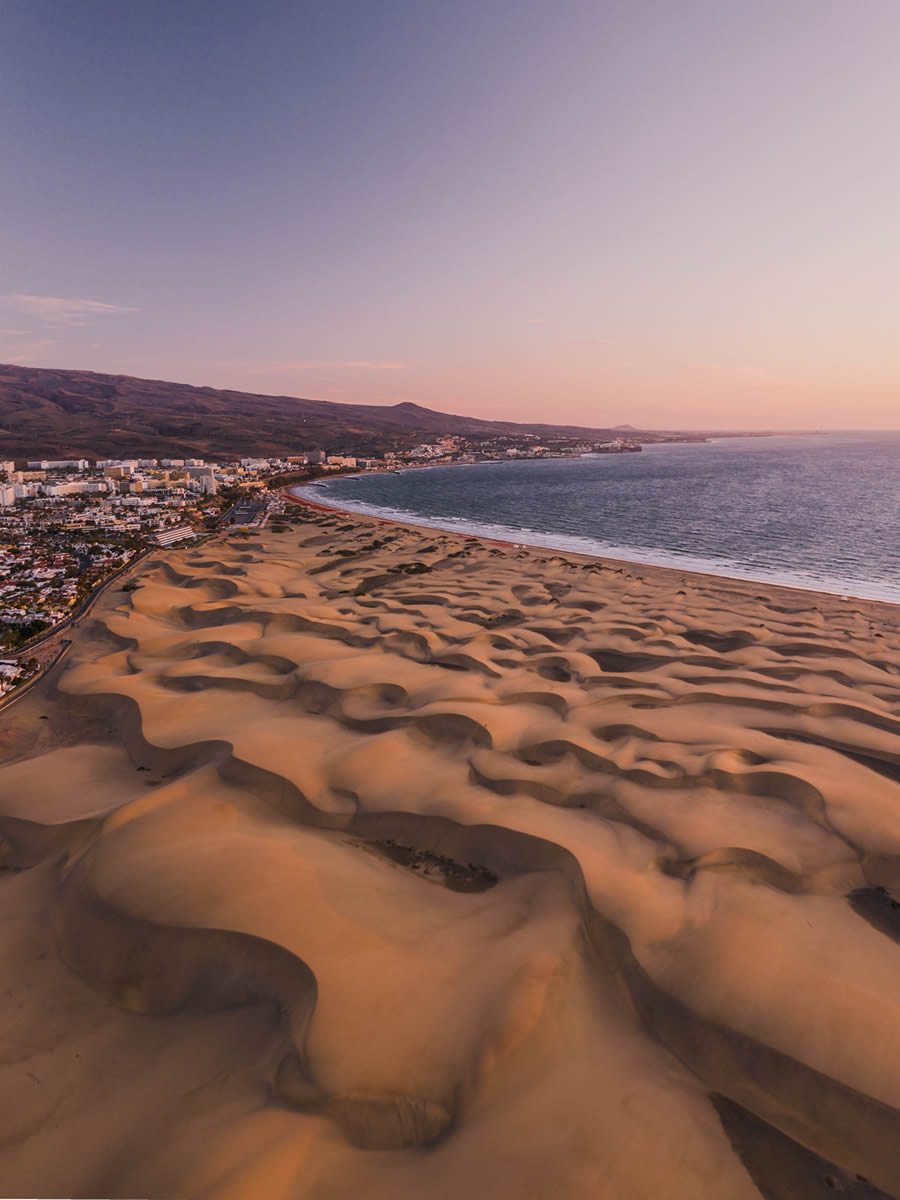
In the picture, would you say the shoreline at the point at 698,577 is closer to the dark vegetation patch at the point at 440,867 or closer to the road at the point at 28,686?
the dark vegetation patch at the point at 440,867

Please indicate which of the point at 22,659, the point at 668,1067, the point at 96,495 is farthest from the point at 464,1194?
the point at 96,495

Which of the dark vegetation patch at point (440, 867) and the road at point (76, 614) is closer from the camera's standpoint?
the dark vegetation patch at point (440, 867)

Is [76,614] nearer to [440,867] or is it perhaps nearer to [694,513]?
[440,867]

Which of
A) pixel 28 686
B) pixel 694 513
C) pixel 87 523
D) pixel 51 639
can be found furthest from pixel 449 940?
pixel 694 513

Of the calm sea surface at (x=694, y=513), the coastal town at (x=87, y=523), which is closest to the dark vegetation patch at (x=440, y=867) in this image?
the coastal town at (x=87, y=523)

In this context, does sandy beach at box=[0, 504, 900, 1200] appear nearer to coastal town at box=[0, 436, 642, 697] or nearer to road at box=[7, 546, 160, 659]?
road at box=[7, 546, 160, 659]

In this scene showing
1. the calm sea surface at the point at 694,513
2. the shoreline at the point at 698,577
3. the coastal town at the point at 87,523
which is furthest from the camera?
the calm sea surface at the point at 694,513
